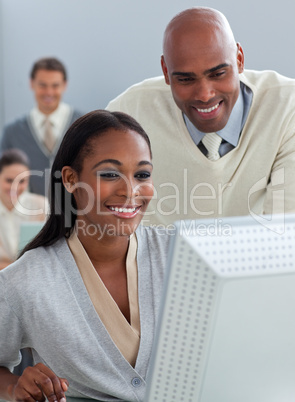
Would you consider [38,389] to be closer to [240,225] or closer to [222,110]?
[240,225]

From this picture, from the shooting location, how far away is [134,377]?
51.5 inches

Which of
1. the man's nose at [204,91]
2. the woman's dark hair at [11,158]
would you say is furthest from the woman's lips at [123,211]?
the woman's dark hair at [11,158]

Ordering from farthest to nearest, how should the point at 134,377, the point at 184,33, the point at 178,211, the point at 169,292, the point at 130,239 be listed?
the point at 178,211 < the point at 184,33 < the point at 130,239 < the point at 134,377 < the point at 169,292

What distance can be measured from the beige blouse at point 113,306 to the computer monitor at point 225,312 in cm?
40

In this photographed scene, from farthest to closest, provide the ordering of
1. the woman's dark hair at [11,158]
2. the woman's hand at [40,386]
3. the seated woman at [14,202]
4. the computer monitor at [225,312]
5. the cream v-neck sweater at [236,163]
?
the woman's dark hair at [11,158] < the seated woman at [14,202] < the cream v-neck sweater at [236,163] < the woman's hand at [40,386] < the computer monitor at [225,312]

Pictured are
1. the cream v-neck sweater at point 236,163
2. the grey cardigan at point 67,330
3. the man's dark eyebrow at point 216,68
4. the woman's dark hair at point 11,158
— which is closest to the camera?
the grey cardigan at point 67,330

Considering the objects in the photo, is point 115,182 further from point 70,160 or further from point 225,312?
point 225,312

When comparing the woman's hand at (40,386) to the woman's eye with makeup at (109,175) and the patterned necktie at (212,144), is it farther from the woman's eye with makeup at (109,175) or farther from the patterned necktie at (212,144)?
the patterned necktie at (212,144)

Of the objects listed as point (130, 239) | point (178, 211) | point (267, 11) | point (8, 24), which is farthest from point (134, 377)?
point (8, 24)

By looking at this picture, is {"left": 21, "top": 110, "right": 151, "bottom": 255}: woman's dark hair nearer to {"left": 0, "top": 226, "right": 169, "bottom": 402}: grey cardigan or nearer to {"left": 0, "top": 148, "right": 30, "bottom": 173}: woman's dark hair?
{"left": 0, "top": 226, "right": 169, "bottom": 402}: grey cardigan

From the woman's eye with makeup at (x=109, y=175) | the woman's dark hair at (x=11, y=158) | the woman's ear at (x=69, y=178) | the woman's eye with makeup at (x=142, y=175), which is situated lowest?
the woman's dark hair at (x=11, y=158)

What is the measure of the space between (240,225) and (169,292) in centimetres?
12

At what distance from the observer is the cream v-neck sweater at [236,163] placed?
183cm

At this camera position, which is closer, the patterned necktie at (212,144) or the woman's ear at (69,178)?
the woman's ear at (69,178)
